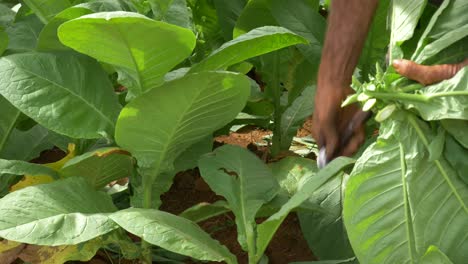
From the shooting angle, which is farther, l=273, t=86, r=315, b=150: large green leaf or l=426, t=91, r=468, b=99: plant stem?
l=273, t=86, r=315, b=150: large green leaf

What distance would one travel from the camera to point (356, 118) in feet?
4.46

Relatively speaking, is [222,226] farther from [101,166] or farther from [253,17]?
[253,17]

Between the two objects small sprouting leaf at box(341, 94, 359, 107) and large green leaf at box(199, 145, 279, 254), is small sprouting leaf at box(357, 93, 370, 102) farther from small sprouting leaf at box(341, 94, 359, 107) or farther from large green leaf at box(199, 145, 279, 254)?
large green leaf at box(199, 145, 279, 254)

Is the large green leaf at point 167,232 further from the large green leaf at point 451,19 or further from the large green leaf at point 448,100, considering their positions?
the large green leaf at point 451,19

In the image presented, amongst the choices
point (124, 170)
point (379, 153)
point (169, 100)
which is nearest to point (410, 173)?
point (379, 153)

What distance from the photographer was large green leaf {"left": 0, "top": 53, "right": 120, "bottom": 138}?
147 cm

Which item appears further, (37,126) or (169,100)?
(37,126)

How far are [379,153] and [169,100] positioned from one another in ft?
1.18

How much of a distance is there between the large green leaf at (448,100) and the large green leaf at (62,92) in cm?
60

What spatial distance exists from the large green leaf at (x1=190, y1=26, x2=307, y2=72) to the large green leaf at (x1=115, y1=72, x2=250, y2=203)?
8cm

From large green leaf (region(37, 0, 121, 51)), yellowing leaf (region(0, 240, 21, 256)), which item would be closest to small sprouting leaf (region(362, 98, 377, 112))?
large green leaf (region(37, 0, 121, 51))

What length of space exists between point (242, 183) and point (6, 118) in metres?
0.55

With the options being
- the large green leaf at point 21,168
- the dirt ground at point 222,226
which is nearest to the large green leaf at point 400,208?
the dirt ground at point 222,226

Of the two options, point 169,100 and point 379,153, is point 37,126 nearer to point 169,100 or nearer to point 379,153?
point 169,100
